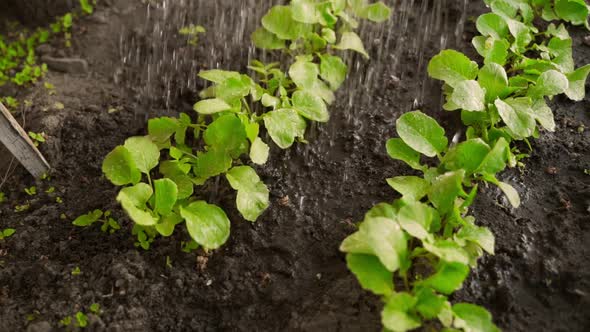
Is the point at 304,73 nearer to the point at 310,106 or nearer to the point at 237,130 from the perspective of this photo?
the point at 310,106

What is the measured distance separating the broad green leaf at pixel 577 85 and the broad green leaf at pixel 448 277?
79 centimetres

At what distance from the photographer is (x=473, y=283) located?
140 cm

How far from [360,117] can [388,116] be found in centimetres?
9

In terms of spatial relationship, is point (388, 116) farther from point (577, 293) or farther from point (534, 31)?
point (577, 293)

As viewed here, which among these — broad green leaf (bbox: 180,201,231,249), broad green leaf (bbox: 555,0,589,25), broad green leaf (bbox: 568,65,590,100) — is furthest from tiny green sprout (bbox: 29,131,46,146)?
broad green leaf (bbox: 555,0,589,25)

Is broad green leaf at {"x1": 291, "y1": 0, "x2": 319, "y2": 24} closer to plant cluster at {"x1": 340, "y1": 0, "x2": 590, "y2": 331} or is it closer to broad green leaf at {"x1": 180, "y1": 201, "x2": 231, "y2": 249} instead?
plant cluster at {"x1": 340, "y1": 0, "x2": 590, "y2": 331}

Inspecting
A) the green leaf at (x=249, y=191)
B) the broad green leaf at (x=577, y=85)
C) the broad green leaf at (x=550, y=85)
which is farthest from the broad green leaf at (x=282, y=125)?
the broad green leaf at (x=577, y=85)

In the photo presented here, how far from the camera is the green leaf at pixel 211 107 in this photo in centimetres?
161

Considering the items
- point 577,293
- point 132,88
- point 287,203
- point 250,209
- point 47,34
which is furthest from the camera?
point 47,34

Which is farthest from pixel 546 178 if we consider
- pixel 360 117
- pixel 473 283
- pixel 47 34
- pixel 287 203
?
pixel 47 34

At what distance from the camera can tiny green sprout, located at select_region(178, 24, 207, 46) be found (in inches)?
88.7

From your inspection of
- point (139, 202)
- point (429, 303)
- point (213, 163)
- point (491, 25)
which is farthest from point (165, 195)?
point (491, 25)

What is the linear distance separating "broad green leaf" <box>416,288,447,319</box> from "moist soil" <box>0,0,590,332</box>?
0.58 feet

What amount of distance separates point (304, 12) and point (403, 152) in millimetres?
620
